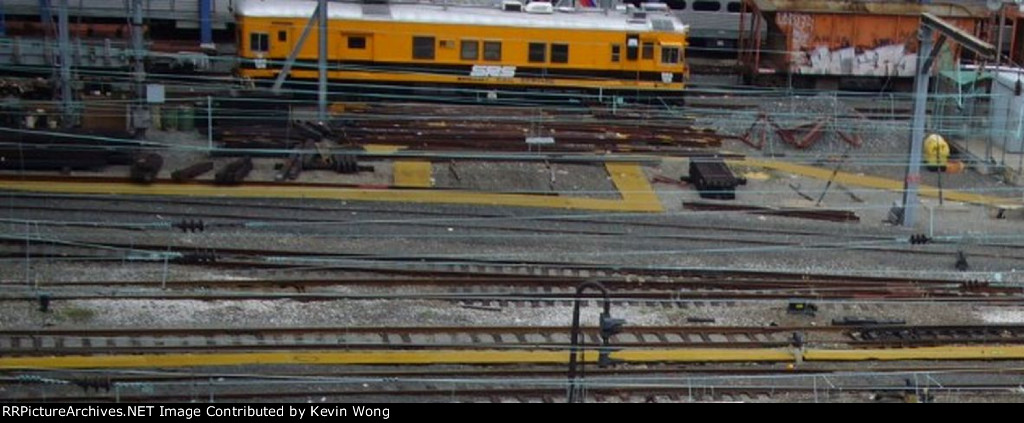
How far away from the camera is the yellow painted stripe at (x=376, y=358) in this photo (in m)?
12.7

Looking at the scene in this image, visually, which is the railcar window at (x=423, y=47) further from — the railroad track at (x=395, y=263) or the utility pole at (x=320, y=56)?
the railroad track at (x=395, y=263)

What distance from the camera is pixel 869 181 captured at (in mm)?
22422

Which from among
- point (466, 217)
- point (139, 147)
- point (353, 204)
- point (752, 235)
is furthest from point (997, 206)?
point (139, 147)

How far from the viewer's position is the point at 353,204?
18734mm

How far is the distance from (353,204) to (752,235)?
5.09 m

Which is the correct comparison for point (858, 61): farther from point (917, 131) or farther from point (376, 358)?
point (376, 358)

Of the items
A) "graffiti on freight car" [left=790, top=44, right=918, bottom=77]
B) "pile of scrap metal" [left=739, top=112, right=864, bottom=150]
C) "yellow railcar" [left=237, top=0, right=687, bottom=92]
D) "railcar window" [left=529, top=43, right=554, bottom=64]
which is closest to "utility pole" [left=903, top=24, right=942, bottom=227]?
"pile of scrap metal" [left=739, top=112, right=864, bottom=150]

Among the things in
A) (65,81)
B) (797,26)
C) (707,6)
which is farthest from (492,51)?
(707,6)

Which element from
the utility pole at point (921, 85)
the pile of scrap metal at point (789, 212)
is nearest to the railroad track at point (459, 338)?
the utility pole at point (921, 85)

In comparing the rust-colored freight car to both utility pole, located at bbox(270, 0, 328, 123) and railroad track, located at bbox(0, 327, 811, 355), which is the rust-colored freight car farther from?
railroad track, located at bbox(0, 327, 811, 355)

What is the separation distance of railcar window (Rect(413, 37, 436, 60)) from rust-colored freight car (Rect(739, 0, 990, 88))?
7276 millimetres

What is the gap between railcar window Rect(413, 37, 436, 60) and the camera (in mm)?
25188

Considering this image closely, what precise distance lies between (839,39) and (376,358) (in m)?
18.3
